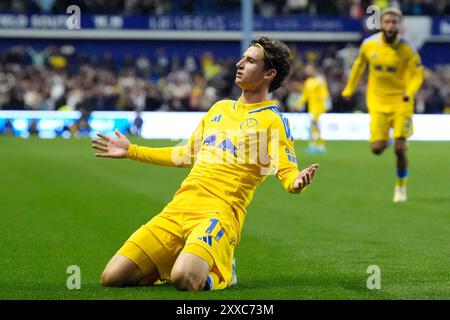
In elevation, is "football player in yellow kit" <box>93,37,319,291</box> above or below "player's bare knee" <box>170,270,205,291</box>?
above

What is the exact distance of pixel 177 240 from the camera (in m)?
7.93

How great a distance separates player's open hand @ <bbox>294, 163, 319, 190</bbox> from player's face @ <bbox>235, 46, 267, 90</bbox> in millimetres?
994

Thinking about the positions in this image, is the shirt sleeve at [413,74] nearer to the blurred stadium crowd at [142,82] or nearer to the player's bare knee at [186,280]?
the player's bare knee at [186,280]

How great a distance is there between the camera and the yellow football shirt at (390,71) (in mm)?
15820

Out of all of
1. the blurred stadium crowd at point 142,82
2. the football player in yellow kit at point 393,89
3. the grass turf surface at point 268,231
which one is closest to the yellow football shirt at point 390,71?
the football player in yellow kit at point 393,89

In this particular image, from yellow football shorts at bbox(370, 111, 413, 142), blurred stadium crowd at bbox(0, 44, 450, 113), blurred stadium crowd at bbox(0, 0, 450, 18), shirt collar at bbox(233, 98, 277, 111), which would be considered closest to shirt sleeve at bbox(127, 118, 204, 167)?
shirt collar at bbox(233, 98, 277, 111)

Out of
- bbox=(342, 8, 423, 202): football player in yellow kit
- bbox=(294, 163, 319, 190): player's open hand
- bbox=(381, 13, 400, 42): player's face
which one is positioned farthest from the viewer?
bbox=(342, 8, 423, 202): football player in yellow kit

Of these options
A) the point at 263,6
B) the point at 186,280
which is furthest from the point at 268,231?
the point at 263,6

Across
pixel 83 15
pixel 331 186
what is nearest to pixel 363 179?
pixel 331 186

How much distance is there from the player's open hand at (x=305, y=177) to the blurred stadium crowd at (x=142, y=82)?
28904 mm

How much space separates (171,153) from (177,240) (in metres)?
0.79

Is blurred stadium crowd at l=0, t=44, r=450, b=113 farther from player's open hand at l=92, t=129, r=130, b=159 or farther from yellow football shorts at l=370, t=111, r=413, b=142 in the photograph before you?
player's open hand at l=92, t=129, r=130, b=159

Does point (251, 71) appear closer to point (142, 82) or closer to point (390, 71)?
point (390, 71)

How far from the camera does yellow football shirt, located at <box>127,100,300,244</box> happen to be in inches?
316
